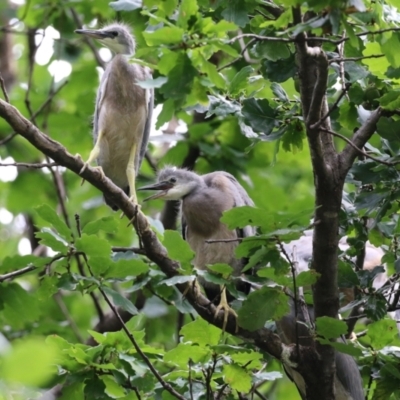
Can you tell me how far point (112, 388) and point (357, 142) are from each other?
1400mm

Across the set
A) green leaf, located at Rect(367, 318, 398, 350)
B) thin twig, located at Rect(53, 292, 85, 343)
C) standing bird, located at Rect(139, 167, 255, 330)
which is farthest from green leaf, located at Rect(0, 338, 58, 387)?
thin twig, located at Rect(53, 292, 85, 343)

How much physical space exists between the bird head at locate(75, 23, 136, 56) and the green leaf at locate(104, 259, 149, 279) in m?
2.24

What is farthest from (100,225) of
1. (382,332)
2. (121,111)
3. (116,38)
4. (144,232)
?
(116,38)

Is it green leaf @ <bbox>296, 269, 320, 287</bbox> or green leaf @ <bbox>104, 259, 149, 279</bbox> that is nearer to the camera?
green leaf @ <bbox>296, 269, 320, 287</bbox>

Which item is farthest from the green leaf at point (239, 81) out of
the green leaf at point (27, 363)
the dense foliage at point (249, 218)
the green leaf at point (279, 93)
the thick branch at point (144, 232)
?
the green leaf at point (27, 363)

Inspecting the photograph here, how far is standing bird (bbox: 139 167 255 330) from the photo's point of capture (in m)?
4.62

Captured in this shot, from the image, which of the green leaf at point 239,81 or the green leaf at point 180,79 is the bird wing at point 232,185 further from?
the green leaf at point 180,79

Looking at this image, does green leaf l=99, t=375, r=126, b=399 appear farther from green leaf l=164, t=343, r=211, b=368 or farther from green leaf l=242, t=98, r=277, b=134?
green leaf l=242, t=98, r=277, b=134

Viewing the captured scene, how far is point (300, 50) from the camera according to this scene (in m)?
2.57

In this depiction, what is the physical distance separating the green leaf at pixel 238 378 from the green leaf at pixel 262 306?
10.9 inches

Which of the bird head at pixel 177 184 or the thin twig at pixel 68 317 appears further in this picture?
the thin twig at pixel 68 317

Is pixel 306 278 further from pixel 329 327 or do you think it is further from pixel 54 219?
pixel 54 219

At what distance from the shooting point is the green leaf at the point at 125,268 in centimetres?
306

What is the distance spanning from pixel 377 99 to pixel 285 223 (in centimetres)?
79
